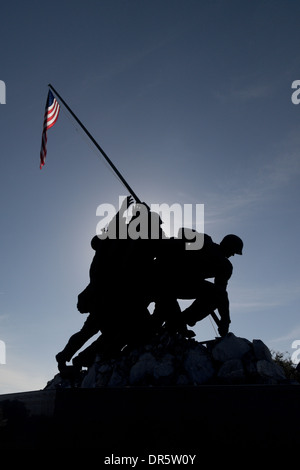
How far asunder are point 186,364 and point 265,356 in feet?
4.19

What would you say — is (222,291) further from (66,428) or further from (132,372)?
(66,428)

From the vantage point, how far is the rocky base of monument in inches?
238

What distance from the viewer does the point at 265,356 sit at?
245 inches

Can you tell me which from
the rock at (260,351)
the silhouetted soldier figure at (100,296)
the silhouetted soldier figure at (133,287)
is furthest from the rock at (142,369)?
the rock at (260,351)

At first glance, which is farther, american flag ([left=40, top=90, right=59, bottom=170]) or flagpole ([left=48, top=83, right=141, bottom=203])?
american flag ([left=40, top=90, right=59, bottom=170])

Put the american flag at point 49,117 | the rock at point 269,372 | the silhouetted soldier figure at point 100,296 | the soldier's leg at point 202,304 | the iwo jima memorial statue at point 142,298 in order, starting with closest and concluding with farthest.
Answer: the rock at point 269,372
the iwo jima memorial statue at point 142,298
the soldier's leg at point 202,304
the silhouetted soldier figure at point 100,296
the american flag at point 49,117

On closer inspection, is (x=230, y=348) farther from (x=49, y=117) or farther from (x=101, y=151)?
(x=49, y=117)

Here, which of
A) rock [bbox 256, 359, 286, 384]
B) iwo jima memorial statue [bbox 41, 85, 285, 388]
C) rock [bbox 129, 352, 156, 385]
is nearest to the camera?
rock [bbox 256, 359, 286, 384]

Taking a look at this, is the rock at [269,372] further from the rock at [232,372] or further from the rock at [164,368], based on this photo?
the rock at [164,368]

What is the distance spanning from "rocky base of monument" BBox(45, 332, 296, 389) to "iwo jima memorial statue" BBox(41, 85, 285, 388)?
2cm

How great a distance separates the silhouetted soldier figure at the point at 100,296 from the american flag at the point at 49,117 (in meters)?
4.87

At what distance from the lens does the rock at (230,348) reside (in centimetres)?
621

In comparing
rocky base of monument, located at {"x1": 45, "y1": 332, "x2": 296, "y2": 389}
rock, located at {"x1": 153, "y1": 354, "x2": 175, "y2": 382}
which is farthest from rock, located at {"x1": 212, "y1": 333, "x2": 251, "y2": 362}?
rock, located at {"x1": 153, "y1": 354, "x2": 175, "y2": 382}

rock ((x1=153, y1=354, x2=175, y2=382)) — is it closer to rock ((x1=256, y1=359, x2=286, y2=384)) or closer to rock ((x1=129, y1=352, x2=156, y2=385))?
rock ((x1=129, y1=352, x2=156, y2=385))
